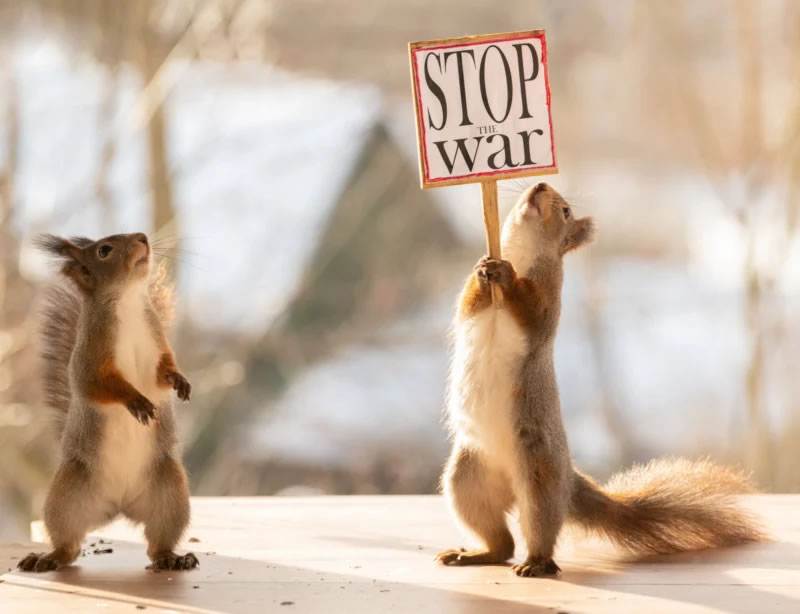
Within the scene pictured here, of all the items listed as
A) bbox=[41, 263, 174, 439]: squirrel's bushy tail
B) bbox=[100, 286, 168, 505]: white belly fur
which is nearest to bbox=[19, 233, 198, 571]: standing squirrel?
bbox=[100, 286, 168, 505]: white belly fur

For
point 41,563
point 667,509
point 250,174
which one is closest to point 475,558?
point 667,509

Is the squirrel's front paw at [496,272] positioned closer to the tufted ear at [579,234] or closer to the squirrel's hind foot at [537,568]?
the tufted ear at [579,234]

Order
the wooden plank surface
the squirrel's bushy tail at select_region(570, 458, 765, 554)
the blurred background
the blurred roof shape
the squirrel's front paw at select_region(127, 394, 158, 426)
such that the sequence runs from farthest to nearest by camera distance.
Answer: the blurred roof shape → the blurred background → the squirrel's bushy tail at select_region(570, 458, 765, 554) → the squirrel's front paw at select_region(127, 394, 158, 426) → the wooden plank surface

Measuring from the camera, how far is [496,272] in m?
1.71

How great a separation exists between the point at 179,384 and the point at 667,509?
2.99 feet

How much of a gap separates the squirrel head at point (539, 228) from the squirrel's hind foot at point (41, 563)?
3.06 feet

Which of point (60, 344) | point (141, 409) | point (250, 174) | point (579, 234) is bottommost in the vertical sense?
point (141, 409)

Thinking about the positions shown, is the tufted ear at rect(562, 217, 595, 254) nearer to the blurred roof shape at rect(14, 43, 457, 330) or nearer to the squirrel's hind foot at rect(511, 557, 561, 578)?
the squirrel's hind foot at rect(511, 557, 561, 578)

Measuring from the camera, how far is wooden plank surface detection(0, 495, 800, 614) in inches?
60.6

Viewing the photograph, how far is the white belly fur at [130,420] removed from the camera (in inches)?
68.3

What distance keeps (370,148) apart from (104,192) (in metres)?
1.13

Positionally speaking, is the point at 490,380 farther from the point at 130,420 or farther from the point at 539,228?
the point at 130,420

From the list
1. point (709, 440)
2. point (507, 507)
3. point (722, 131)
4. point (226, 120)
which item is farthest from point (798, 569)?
point (226, 120)

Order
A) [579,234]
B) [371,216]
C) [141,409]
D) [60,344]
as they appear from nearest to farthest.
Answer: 1. [141,409]
2. [579,234]
3. [60,344]
4. [371,216]
